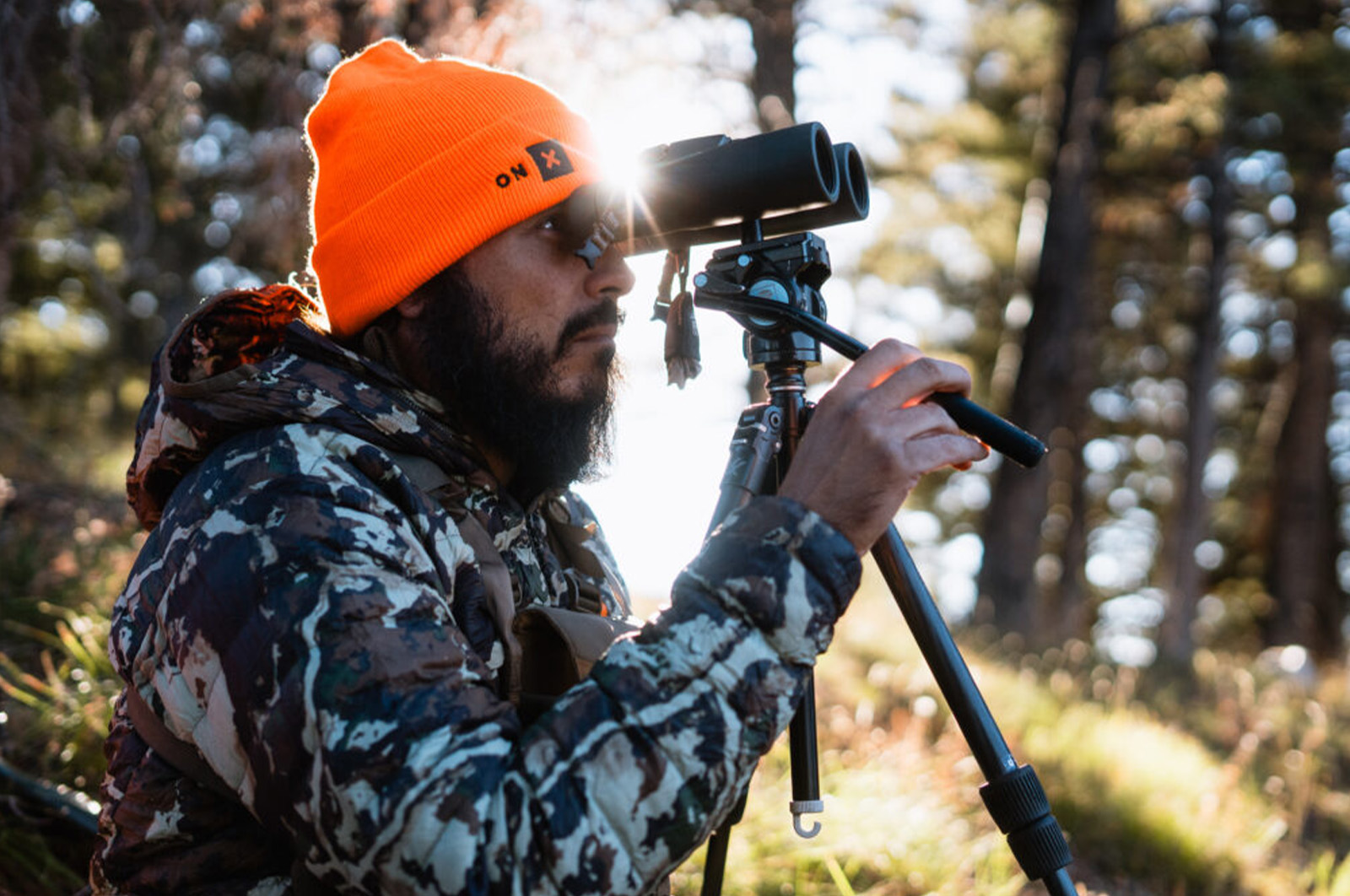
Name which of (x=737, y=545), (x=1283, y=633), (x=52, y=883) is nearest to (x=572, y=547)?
(x=737, y=545)

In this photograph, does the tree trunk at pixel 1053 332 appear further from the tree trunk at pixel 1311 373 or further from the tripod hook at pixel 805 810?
the tripod hook at pixel 805 810

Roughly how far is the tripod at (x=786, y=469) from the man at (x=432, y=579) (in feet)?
0.61

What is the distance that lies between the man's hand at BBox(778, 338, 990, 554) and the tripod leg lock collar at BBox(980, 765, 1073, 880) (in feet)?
1.42

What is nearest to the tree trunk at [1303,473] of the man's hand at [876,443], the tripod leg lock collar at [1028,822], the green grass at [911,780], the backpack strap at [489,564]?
the green grass at [911,780]

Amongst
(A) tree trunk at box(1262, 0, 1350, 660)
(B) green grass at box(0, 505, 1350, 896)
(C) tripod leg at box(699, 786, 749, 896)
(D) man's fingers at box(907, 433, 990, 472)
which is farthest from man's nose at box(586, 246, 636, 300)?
(A) tree trunk at box(1262, 0, 1350, 660)

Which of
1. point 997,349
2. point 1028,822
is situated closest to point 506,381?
point 1028,822

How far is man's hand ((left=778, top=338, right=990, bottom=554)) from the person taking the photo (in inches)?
52.9

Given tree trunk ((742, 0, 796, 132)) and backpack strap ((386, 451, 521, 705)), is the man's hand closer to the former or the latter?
backpack strap ((386, 451, 521, 705))

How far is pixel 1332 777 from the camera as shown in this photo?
21.7 ft

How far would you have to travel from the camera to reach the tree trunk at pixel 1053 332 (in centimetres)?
898

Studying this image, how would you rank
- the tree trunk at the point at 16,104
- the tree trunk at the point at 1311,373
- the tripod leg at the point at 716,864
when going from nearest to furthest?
the tripod leg at the point at 716,864 → the tree trunk at the point at 16,104 → the tree trunk at the point at 1311,373

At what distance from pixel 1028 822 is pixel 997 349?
14913 mm

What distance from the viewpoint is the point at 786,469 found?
166cm

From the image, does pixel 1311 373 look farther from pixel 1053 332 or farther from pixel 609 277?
pixel 609 277
